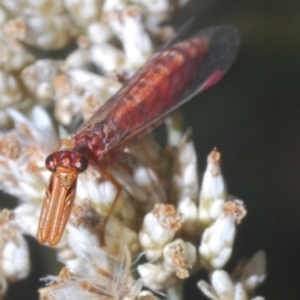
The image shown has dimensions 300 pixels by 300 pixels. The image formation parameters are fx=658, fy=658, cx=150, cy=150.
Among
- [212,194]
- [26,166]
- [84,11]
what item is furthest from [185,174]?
[84,11]

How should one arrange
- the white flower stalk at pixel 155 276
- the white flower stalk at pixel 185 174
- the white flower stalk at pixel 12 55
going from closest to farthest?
the white flower stalk at pixel 155 276 < the white flower stalk at pixel 185 174 < the white flower stalk at pixel 12 55

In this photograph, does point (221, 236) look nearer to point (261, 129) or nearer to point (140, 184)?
point (140, 184)

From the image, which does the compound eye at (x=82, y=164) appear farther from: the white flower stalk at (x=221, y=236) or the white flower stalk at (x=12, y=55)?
the white flower stalk at (x=12, y=55)

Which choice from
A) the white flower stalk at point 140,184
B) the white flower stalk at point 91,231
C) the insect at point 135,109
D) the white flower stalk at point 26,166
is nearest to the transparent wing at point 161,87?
the insect at point 135,109

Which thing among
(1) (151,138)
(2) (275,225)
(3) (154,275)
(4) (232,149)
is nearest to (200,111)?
(4) (232,149)

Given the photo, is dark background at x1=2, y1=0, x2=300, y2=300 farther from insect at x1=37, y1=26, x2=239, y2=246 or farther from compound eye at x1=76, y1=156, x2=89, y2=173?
compound eye at x1=76, y1=156, x2=89, y2=173

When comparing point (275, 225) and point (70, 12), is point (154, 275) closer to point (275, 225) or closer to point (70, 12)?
point (275, 225)
